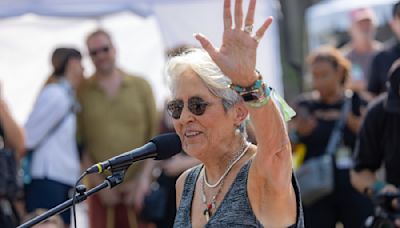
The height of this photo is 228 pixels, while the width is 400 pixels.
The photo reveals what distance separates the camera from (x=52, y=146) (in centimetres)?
892

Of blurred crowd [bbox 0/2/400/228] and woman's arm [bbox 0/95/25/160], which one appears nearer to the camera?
woman's arm [bbox 0/95/25/160]

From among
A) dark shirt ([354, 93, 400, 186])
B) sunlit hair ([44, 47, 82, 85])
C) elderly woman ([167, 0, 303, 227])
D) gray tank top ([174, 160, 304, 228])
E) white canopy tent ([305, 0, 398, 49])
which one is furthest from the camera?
white canopy tent ([305, 0, 398, 49])

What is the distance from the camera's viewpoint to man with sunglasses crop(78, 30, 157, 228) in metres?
9.38

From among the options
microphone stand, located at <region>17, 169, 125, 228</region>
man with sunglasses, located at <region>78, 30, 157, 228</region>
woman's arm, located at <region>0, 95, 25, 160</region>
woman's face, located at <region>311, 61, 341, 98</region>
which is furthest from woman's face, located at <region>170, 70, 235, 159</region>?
man with sunglasses, located at <region>78, 30, 157, 228</region>

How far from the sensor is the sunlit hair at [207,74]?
469 centimetres

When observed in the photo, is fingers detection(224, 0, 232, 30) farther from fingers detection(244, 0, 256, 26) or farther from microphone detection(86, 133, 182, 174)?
microphone detection(86, 133, 182, 174)

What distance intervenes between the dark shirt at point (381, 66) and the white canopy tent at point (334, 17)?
448 cm

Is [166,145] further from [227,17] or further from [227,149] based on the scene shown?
[227,17]

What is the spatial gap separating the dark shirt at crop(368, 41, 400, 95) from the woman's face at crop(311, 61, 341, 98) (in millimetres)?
329

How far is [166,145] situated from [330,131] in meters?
4.56

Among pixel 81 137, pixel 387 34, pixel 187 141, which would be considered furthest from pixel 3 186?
pixel 387 34

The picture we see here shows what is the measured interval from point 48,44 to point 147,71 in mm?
976

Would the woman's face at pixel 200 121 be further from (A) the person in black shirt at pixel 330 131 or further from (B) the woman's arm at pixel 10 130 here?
(A) the person in black shirt at pixel 330 131

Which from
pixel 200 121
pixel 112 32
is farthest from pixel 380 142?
pixel 112 32
